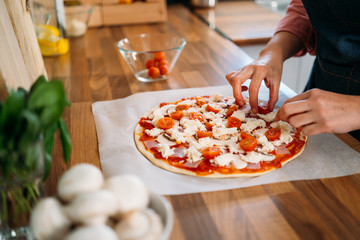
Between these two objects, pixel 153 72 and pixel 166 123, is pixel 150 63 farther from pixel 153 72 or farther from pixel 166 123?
pixel 166 123

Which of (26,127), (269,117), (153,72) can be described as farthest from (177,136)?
(26,127)

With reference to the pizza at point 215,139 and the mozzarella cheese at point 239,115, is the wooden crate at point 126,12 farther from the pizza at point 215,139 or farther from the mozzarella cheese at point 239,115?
the mozzarella cheese at point 239,115

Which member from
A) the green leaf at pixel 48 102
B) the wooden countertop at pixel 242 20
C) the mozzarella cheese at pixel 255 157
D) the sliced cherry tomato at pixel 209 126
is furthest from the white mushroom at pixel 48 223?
the wooden countertop at pixel 242 20

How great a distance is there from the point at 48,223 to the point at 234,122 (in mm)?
719

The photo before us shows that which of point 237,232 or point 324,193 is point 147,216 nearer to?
point 237,232

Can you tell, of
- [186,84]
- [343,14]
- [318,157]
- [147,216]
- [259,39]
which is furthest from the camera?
[259,39]

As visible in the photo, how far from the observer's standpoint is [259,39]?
1987 mm

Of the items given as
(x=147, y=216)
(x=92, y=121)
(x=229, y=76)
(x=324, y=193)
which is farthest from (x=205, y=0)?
(x=147, y=216)

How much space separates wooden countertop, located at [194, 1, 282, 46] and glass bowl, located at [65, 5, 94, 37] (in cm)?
71

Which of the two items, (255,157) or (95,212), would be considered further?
(255,157)

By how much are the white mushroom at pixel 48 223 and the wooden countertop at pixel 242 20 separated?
5.26 ft

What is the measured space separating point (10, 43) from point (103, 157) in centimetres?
37

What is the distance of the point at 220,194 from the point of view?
2.79 ft

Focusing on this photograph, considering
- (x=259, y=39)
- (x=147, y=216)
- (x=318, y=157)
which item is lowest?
(x=259, y=39)
